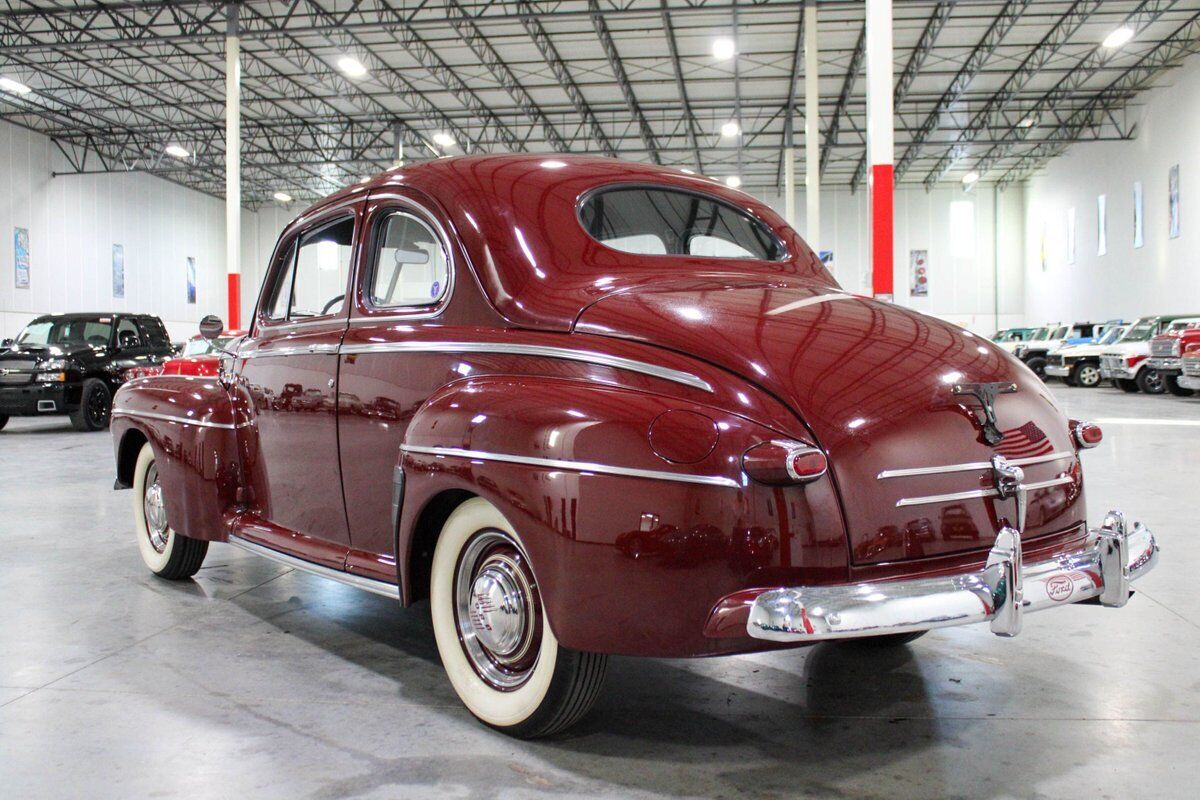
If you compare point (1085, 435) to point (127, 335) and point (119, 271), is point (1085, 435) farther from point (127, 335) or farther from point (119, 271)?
point (119, 271)

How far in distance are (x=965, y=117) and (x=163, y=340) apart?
78.7ft

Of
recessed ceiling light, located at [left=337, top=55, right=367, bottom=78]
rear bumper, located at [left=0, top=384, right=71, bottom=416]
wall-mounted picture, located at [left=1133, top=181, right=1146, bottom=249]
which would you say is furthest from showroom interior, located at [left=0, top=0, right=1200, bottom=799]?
wall-mounted picture, located at [left=1133, top=181, right=1146, bottom=249]

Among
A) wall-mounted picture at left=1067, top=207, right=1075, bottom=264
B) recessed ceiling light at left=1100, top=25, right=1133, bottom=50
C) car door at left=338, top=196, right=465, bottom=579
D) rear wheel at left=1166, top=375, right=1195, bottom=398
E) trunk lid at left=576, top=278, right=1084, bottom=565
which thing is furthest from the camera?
wall-mounted picture at left=1067, top=207, right=1075, bottom=264

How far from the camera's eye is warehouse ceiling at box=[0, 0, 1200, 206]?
21.1m

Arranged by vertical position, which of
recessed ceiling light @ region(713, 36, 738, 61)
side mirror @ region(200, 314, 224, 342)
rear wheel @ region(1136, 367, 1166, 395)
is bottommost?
rear wheel @ region(1136, 367, 1166, 395)

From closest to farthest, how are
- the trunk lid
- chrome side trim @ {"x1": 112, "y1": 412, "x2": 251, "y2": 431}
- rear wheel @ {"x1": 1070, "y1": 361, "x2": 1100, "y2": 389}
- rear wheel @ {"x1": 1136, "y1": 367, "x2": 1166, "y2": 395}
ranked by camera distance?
1. the trunk lid
2. chrome side trim @ {"x1": 112, "y1": 412, "x2": 251, "y2": 431}
3. rear wheel @ {"x1": 1136, "y1": 367, "x2": 1166, "y2": 395}
4. rear wheel @ {"x1": 1070, "y1": 361, "x2": 1100, "y2": 389}

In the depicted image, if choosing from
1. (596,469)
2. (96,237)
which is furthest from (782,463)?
(96,237)

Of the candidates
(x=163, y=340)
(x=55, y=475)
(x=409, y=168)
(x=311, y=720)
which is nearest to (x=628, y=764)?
(x=311, y=720)

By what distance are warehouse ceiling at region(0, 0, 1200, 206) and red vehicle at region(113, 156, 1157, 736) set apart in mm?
16296

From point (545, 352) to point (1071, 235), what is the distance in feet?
116

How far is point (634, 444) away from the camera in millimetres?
2424

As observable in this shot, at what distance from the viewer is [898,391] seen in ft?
8.66

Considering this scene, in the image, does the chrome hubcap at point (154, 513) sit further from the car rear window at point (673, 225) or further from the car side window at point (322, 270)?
the car rear window at point (673, 225)

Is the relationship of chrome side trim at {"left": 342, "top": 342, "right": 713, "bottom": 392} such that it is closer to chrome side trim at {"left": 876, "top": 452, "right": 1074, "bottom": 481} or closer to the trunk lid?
the trunk lid
